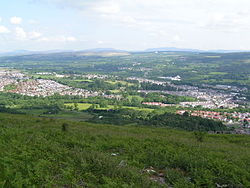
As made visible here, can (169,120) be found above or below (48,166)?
below

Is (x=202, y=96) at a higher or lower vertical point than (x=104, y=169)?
lower

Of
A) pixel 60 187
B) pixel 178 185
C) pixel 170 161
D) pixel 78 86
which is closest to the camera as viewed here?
pixel 60 187

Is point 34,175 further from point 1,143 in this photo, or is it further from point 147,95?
point 147,95

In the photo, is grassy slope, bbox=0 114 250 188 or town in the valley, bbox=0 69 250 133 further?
town in the valley, bbox=0 69 250 133

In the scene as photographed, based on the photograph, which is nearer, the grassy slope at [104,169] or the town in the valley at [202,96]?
the grassy slope at [104,169]

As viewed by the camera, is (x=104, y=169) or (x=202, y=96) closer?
(x=104, y=169)

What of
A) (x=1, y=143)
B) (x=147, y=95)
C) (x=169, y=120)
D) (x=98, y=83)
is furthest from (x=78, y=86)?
(x=1, y=143)

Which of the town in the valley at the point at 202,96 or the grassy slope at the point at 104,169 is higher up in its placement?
the grassy slope at the point at 104,169

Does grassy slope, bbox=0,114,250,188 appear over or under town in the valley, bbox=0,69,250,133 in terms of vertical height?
over

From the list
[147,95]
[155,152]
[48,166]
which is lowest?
[147,95]

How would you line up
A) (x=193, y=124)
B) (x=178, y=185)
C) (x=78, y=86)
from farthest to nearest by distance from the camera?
(x=78, y=86), (x=193, y=124), (x=178, y=185)

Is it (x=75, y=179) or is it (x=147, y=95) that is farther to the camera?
(x=147, y=95)
